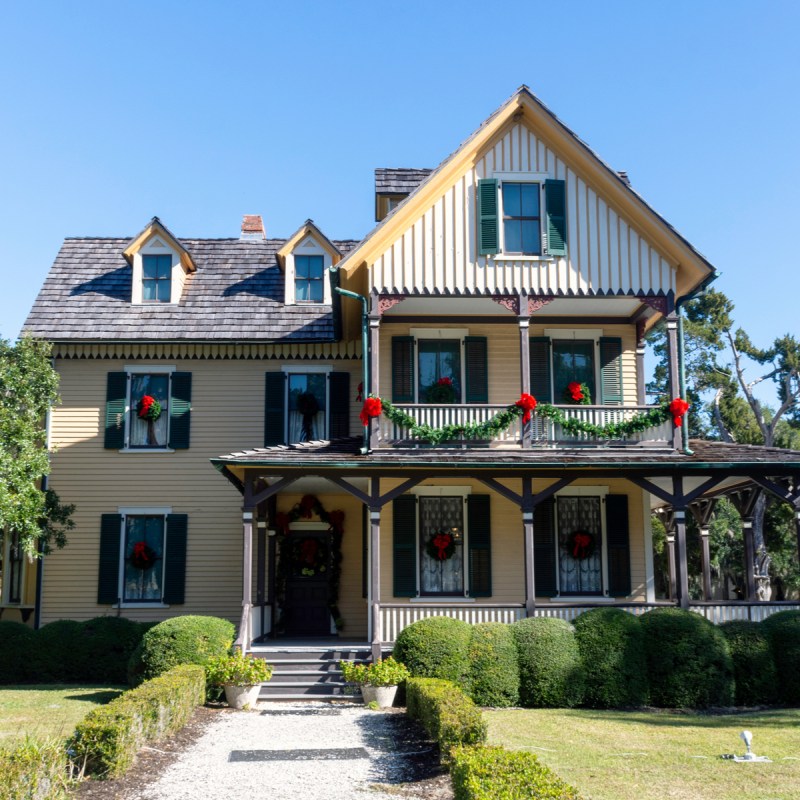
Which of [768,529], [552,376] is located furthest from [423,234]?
[768,529]

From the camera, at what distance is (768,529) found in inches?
1416

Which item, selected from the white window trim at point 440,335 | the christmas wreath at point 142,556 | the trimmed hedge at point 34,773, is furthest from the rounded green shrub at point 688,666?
the christmas wreath at point 142,556

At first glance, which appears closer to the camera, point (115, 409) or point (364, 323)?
point (364, 323)

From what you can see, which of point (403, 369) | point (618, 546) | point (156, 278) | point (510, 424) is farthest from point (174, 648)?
point (156, 278)

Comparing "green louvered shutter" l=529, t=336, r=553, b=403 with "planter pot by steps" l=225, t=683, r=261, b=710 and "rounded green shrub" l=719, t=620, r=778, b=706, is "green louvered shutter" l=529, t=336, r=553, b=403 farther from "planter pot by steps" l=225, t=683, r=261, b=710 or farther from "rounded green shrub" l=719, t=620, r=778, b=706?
"planter pot by steps" l=225, t=683, r=261, b=710

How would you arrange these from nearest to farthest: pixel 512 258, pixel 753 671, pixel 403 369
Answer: pixel 753 671
pixel 512 258
pixel 403 369

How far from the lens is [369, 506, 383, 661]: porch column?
1675 cm

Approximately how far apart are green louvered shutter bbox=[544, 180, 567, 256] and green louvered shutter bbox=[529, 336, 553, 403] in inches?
88.1

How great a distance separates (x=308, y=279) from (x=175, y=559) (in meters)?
7.00

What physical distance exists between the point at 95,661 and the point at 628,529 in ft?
34.6

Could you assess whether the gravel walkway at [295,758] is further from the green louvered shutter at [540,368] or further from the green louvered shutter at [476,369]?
the green louvered shutter at [540,368]

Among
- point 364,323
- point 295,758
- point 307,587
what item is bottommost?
point 295,758

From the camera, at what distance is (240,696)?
1505 cm

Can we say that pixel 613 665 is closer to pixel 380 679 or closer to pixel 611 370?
pixel 380 679
